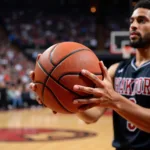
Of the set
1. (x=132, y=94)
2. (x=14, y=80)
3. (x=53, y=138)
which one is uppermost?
(x=132, y=94)

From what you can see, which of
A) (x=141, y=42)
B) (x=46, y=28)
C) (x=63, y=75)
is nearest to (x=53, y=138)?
(x=141, y=42)

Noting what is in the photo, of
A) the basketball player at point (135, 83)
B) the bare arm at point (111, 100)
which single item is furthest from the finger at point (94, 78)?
the basketball player at point (135, 83)

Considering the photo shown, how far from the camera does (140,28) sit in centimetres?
234

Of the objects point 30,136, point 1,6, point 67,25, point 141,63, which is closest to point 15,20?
point 1,6

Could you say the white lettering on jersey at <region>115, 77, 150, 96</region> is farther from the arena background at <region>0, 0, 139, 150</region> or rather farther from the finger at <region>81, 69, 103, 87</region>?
the arena background at <region>0, 0, 139, 150</region>

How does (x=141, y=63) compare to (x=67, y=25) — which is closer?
(x=141, y=63)

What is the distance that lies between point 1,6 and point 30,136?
633 inches

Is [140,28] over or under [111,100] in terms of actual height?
over

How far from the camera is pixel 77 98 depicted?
180 cm

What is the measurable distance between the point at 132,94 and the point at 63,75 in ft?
2.34

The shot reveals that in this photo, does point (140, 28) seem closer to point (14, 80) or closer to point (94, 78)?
point (94, 78)

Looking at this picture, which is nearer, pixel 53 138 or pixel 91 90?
pixel 91 90

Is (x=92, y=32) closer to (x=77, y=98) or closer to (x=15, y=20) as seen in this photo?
(x=15, y=20)

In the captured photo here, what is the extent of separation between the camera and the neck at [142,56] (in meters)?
2.50
